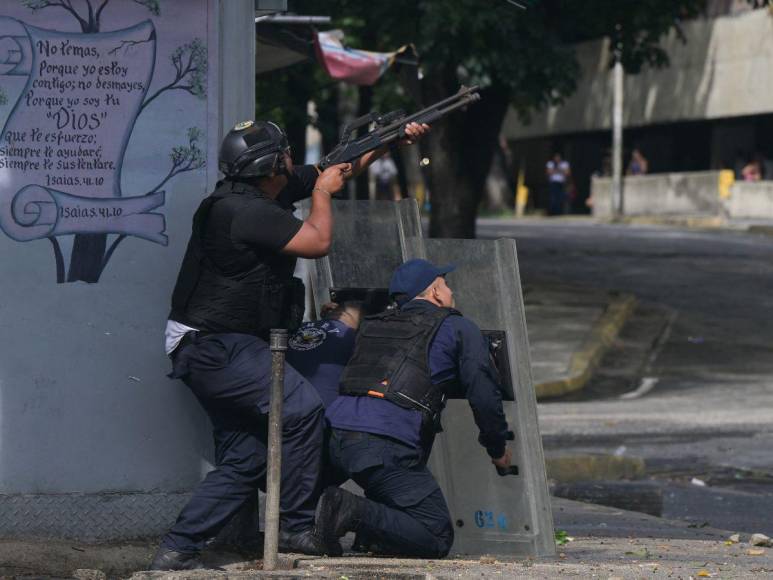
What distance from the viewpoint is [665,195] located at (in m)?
42.6

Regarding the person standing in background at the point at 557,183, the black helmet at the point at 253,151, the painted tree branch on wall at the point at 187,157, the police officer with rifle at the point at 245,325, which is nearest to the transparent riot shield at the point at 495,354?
the painted tree branch on wall at the point at 187,157

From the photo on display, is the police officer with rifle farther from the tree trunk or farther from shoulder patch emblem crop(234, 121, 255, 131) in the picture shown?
the tree trunk

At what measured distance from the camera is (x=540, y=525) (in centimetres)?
694

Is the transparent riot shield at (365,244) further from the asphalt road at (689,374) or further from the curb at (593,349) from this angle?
the curb at (593,349)

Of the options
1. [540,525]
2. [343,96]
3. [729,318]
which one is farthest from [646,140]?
[540,525]

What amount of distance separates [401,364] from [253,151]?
109 cm

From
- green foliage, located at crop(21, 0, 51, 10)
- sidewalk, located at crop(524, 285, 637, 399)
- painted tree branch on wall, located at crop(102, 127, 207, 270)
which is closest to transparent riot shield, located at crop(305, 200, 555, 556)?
painted tree branch on wall, located at crop(102, 127, 207, 270)

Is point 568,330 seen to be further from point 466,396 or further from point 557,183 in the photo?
point 557,183

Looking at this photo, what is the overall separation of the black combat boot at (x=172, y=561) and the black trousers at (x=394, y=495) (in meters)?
0.71

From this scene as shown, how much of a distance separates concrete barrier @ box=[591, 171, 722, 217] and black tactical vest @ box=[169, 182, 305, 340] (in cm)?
3459

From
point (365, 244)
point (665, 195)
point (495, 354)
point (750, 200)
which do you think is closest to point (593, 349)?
point (365, 244)

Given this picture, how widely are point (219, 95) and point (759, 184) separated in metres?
32.9

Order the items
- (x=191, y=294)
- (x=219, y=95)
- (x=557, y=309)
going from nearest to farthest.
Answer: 1. (x=191, y=294)
2. (x=219, y=95)
3. (x=557, y=309)

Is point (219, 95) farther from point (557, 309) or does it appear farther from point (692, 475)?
point (557, 309)
